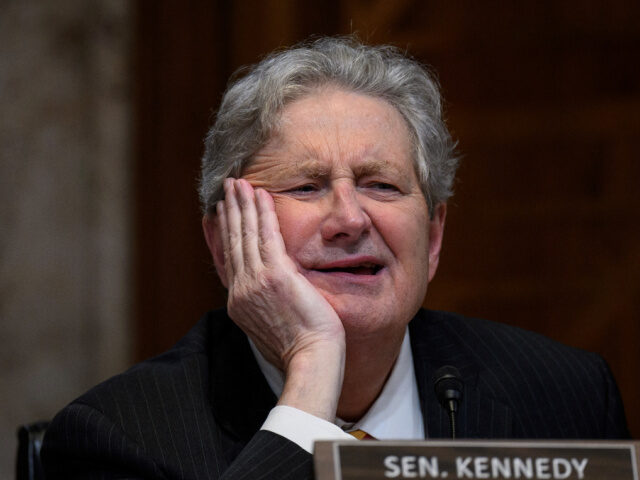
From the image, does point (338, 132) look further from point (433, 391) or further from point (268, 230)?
point (433, 391)

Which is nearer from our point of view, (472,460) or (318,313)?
(472,460)

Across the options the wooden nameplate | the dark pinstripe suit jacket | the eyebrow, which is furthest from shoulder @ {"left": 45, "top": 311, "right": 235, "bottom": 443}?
the wooden nameplate

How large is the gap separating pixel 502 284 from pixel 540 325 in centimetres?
20

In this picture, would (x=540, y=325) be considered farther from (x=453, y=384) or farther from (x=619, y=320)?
(x=453, y=384)

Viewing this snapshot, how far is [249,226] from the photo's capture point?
200 centimetres

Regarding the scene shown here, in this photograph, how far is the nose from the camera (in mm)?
1918

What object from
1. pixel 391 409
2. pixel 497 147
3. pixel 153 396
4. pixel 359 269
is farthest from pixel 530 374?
pixel 497 147

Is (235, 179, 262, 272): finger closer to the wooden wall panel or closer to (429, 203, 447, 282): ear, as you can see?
(429, 203, 447, 282): ear

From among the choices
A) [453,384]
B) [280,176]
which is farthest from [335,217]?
[453,384]

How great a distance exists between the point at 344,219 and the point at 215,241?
16.3 inches

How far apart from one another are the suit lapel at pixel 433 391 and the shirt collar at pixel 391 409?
1.3 inches

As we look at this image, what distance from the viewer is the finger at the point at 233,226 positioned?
1.99 meters

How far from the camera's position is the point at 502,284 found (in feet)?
11.7

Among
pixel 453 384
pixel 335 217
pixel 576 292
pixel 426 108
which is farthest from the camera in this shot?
pixel 576 292
